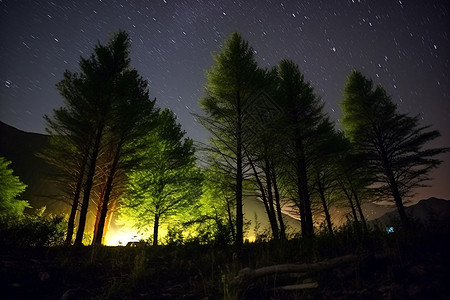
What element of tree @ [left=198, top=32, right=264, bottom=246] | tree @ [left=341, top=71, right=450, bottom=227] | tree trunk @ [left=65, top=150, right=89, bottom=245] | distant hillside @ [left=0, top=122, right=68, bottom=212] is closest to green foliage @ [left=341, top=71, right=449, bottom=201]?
tree @ [left=341, top=71, right=450, bottom=227]

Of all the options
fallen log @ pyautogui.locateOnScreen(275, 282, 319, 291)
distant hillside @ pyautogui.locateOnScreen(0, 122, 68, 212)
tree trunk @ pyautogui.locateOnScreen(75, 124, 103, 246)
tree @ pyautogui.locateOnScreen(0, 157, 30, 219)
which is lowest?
fallen log @ pyautogui.locateOnScreen(275, 282, 319, 291)

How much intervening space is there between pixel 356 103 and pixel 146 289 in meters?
16.6

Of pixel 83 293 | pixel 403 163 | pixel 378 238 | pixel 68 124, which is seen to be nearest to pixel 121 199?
pixel 68 124

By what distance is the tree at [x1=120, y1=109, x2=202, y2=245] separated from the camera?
47.3 feet

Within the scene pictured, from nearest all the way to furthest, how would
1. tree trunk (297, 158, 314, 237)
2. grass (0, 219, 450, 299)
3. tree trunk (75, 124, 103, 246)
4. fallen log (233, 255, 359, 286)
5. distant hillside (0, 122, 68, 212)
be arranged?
1. grass (0, 219, 450, 299)
2. fallen log (233, 255, 359, 286)
3. tree trunk (75, 124, 103, 246)
4. tree trunk (297, 158, 314, 237)
5. distant hillside (0, 122, 68, 212)

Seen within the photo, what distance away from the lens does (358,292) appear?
124 inches

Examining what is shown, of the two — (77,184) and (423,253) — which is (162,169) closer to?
(77,184)

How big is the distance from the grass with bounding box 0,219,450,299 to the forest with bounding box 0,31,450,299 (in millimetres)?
29

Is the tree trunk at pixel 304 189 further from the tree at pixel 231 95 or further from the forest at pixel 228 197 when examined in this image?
the tree at pixel 231 95

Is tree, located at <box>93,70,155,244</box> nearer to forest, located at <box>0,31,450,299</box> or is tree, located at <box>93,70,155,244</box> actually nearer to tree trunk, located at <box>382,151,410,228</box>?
forest, located at <box>0,31,450,299</box>

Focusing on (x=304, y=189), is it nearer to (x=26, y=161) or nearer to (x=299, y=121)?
(x=299, y=121)

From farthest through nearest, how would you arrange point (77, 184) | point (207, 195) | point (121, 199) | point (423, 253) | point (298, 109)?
point (207, 195) → point (121, 199) → point (298, 109) → point (77, 184) → point (423, 253)

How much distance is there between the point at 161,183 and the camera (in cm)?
1466

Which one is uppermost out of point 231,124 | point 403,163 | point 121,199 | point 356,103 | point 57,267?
point 356,103
